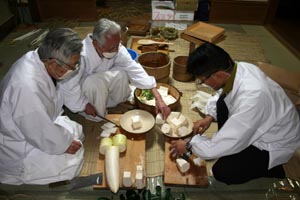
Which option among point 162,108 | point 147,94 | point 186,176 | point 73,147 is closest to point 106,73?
point 147,94

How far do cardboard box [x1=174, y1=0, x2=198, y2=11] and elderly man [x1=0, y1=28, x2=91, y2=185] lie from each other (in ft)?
9.29

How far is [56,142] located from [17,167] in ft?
1.05

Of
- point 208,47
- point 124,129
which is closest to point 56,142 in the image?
point 124,129

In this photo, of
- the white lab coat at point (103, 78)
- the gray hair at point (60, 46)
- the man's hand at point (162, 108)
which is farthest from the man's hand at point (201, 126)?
the gray hair at point (60, 46)

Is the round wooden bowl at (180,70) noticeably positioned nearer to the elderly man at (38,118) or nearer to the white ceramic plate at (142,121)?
the white ceramic plate at (142,121)

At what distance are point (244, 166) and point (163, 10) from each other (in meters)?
3.01

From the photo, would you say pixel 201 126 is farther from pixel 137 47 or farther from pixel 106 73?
pixel 137 47

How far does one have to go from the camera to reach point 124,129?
78.4 inches

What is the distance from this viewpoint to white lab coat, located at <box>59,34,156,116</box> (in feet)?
6.62

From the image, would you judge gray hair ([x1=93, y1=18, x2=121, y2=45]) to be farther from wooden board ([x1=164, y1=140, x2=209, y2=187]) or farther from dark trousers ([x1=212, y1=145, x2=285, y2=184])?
dark trousers ([x1=212, y1=145, x2=285, y2=184])

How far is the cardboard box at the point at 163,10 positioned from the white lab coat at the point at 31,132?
2.71 metres

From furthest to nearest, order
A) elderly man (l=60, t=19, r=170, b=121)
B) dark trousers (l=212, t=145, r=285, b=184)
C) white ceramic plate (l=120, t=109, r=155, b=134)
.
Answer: white ceramic plate (l=120, t=109, r=155, b=134)
elderly man (l=60, t=19, r=170, b=121)
dark trousers (l=212, t=145, r=285, b=184)

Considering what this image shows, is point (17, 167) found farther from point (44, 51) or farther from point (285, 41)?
point (285, 41)

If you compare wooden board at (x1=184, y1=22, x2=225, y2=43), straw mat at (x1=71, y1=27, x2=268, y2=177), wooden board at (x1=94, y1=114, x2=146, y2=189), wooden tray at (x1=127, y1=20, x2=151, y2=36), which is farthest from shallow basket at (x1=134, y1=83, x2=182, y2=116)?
wooden tray at (x1=127, y1=20, x2=151, y2=36)
